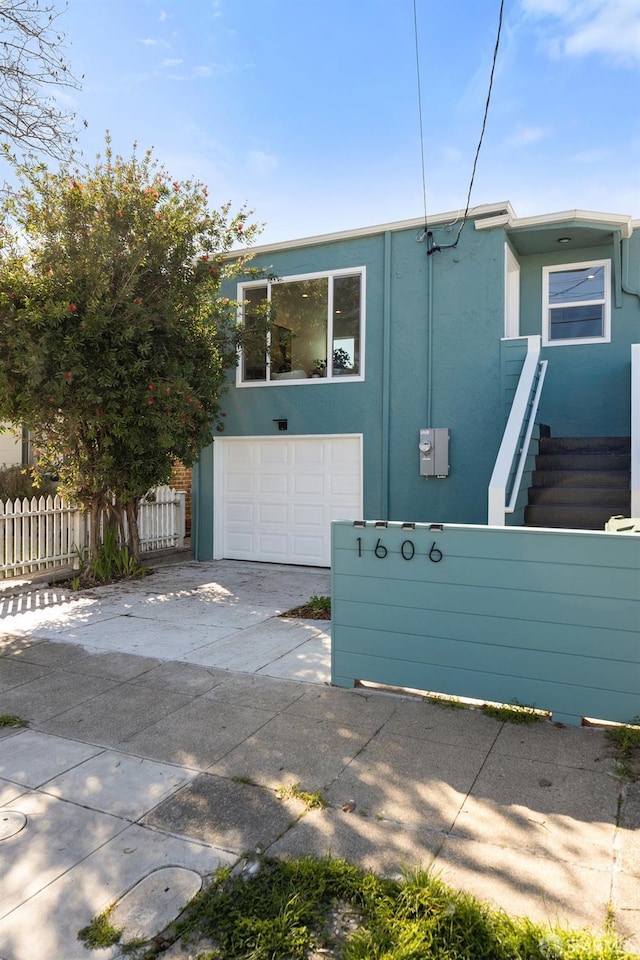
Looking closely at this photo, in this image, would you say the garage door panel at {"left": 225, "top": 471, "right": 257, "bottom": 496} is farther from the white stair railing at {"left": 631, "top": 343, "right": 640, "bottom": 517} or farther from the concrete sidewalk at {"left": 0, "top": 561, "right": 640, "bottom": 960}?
the white stair railing at {"left": 631, "top": 343, "right": 640, "bottom": 517}

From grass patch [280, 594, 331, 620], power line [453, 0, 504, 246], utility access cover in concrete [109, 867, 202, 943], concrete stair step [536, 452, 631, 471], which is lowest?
grass patch [280, 594, 331, 620]

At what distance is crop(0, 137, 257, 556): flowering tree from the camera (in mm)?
6820

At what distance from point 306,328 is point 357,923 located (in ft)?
27.4

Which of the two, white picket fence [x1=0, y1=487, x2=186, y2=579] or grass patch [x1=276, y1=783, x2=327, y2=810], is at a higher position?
white picket fence [x1=0, y1=487, x2=186, y2=579]

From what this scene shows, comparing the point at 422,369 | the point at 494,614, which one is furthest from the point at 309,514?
the point at 494,614

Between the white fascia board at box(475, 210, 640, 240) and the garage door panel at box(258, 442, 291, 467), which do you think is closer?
the white fascia board at box(475, 210, 640, 240)

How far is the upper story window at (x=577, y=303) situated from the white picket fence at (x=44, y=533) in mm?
6610

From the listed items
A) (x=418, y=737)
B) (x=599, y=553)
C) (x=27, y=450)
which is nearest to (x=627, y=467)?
(x=599, y=553)

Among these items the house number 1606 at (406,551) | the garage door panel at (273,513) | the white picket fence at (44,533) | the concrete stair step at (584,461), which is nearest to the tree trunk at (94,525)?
the white picket fence at (44,533)

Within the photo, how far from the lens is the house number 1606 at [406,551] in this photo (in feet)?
12.7

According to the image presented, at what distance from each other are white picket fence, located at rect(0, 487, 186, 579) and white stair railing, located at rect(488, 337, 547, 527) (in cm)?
555

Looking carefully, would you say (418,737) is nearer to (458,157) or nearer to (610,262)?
(458,157)

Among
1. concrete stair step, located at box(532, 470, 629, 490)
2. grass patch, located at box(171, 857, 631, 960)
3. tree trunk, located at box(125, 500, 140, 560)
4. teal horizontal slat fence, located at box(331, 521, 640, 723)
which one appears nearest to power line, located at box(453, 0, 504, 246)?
concrete stair step, located at box(532, 470, 629, 490)

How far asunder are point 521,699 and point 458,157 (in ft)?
22.0
